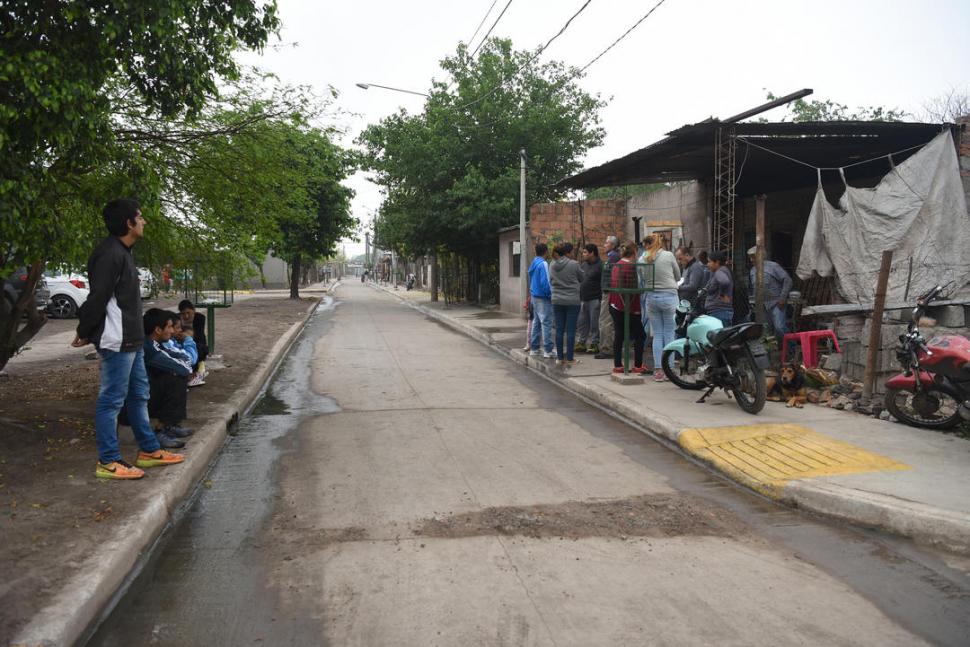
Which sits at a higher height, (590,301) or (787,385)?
(590,301)

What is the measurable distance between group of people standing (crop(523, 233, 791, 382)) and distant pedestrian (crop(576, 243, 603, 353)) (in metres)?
0.02

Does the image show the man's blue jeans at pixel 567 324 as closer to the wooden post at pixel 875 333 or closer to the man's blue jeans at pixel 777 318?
the man's blue jeans at pixel 777 318

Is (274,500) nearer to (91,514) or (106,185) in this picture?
(91,514)

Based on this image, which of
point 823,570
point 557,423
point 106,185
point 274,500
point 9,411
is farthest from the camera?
point 557,423

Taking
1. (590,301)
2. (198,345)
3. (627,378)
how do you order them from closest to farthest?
(198,345)
(627,378)
(590,301)

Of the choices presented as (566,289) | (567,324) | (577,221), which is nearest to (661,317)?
(566,289)

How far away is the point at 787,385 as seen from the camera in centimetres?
820

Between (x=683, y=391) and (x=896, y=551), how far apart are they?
4.60 meters

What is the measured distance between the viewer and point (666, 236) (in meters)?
17.5

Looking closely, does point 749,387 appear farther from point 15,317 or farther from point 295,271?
point 295,271

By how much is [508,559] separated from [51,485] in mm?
3091

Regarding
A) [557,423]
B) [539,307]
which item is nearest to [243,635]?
[557,423]

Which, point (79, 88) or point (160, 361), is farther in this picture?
point (160, 361)

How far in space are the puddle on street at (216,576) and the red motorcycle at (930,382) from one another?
5.63 meters
